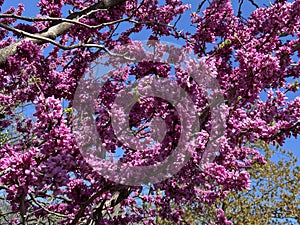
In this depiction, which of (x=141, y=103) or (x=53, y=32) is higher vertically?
(x=53, y=32)

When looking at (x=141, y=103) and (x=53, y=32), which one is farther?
(x=53, y=32)

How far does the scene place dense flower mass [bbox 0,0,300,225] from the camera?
379 centimetres

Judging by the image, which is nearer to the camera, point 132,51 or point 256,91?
point 256,91

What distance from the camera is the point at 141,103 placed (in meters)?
4.41

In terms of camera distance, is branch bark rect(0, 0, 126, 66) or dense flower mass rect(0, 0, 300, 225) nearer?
dense flower mass rect(0, 0, 300, 225)

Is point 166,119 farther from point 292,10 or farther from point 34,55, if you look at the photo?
point 292,10

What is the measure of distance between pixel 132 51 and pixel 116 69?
2.20 ft

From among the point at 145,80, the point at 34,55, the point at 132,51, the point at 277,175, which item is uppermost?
the point at 277,175

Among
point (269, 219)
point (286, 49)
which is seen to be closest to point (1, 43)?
point (286, 49)

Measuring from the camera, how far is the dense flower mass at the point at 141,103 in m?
3.79

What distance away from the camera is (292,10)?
5.68 meters

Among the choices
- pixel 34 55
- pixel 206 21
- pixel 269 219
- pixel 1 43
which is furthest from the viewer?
pixel 269 219

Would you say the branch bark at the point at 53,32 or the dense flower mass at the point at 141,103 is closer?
the dense flower mass at the point at 141,103

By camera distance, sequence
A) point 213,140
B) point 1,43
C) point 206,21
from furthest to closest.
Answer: point 1,43
point 206,21
point 213,140
